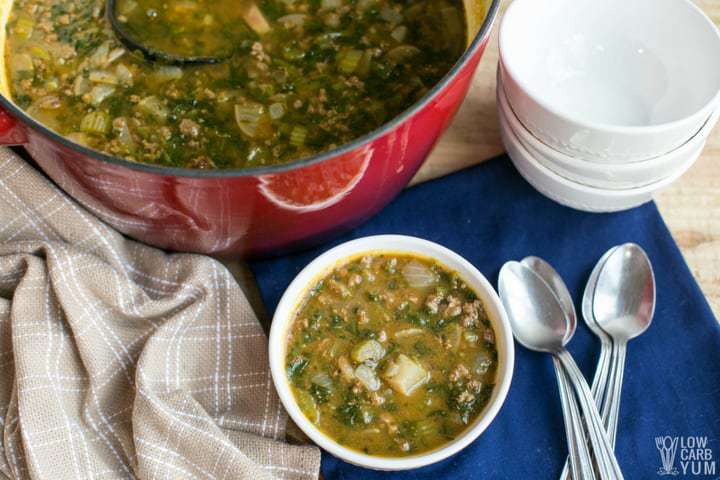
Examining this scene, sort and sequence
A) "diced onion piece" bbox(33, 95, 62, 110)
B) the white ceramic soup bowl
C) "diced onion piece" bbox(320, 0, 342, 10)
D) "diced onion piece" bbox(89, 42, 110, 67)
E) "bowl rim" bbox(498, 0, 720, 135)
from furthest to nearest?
"diced onion piece" bbox(320, 0, 342, 10) < "diced onion piece" bbox(89, 42, 110, 67) < "diced onion piece" bbox(33, 95, 62, 110) < "bowl rim" bbox(498, 0, 720, 135) < the white ceramic soup bowl

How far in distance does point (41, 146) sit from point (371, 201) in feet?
2.70

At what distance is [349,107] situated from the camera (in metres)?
2.40

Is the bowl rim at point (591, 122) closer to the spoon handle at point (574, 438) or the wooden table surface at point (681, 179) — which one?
the wooden table surface at point (681, 179)

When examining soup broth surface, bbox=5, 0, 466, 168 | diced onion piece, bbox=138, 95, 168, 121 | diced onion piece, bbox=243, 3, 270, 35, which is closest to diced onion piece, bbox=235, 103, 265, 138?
soup broth surface, bbox=5, 0, 466, 168

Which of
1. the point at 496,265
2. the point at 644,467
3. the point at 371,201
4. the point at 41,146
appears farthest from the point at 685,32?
the point at 41,146

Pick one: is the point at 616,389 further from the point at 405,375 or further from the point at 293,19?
the point at 293,19

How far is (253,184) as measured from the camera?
2020 mm

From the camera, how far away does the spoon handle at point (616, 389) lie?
2330 millimetres

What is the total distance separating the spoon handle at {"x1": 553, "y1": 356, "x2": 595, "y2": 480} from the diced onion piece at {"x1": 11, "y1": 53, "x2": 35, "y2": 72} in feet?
5.38

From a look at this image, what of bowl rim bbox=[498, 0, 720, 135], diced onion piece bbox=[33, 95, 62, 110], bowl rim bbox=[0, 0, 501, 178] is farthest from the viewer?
diced onion piece bbox=[33, 95, 62, 110]

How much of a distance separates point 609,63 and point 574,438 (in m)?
1.14

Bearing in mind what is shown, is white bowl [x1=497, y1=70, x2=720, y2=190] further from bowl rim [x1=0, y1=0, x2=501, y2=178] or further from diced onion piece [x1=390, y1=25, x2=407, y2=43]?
bowl rim [x1=0, y1=0, x2=501, y2=178]

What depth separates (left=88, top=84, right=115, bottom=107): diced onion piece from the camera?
2398 millimetres

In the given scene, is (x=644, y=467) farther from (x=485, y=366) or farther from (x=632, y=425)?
(x=485, y=366)
